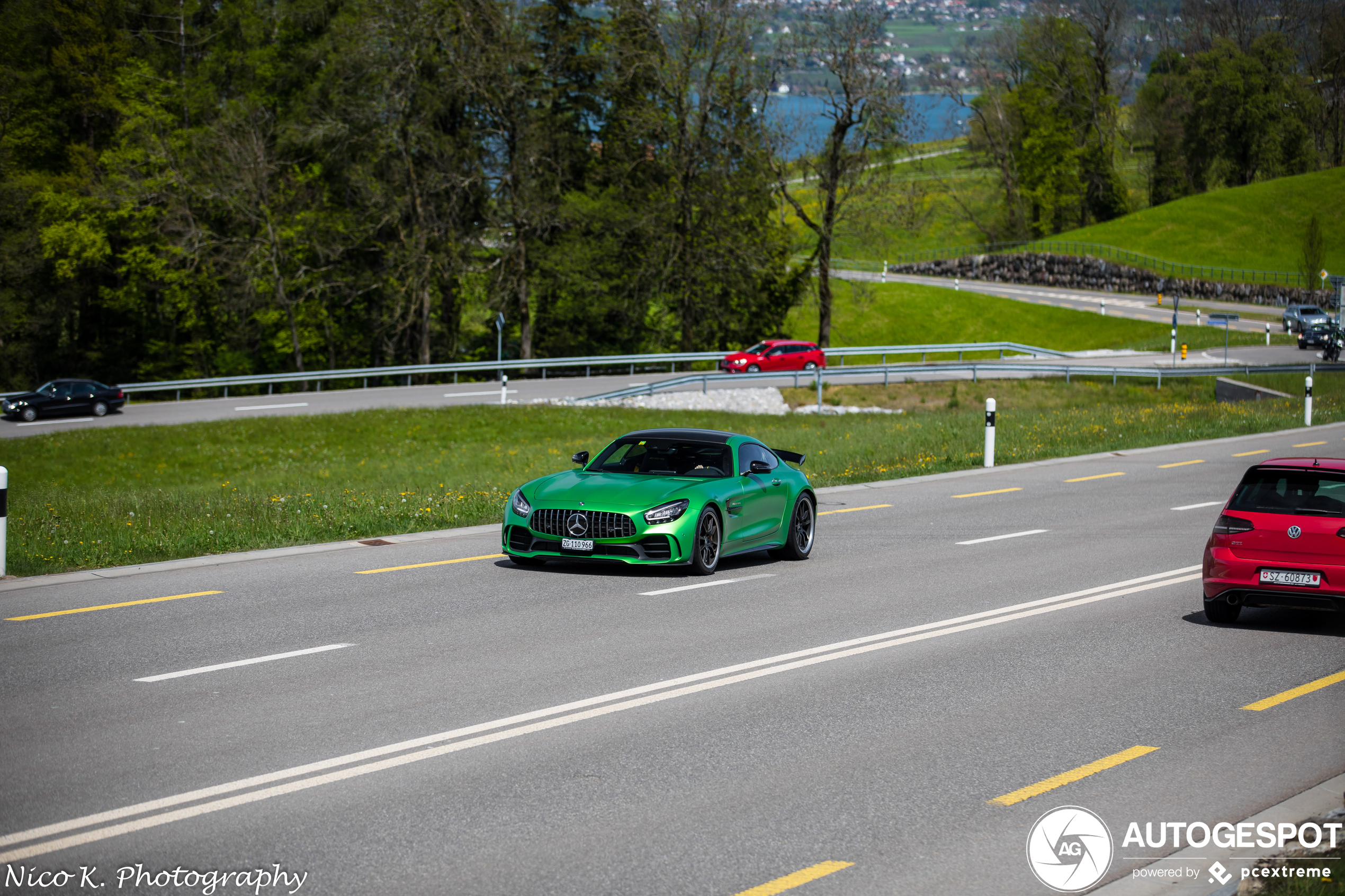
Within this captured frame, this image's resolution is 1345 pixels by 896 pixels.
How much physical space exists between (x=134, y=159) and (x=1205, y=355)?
48.8 metres

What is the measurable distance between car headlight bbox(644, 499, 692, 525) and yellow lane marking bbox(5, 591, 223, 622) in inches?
157

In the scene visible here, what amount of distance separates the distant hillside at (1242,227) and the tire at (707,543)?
88689mm

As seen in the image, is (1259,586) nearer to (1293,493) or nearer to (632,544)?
(1293,493)

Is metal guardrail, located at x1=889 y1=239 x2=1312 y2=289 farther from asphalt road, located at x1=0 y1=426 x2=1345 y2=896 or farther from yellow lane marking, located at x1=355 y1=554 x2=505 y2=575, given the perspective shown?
asphalt road, located at x1=0 y1=426 x2=1345 y2=896

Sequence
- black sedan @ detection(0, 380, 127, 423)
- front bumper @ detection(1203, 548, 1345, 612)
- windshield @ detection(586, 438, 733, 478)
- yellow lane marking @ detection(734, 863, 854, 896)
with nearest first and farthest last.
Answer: yellow lane marking @ detection(734, 863, 854, 896), front bumper @ detection(1203, 548, 1345, 612), windshield @ detection(586, 438, 733, 478), black sedan @ detection(0, 380, 127, 423)

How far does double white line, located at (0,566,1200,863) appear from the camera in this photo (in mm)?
5582

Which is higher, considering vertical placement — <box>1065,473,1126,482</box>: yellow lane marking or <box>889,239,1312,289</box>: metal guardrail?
<box>889,239,1312,289</box>: metal guardrail

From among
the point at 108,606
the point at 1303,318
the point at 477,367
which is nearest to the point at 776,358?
the point at 477,367

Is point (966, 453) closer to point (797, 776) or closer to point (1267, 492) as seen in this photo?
point (1267, 492)

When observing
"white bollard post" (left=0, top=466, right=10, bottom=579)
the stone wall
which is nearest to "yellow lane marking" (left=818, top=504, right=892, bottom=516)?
"white bollard post" (left=0, top=466, right=10, bottom=579)

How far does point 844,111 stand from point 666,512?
166ft

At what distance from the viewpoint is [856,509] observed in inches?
744

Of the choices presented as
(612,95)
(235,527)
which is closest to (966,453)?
(235,527)

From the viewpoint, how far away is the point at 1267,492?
11.1 m
